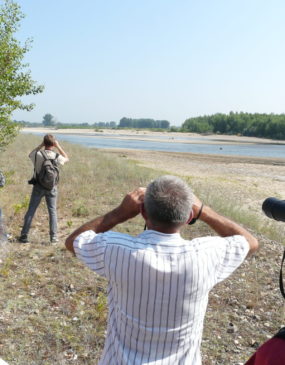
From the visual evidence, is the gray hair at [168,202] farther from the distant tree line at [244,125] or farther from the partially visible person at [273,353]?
the distant tree line at [244,125]

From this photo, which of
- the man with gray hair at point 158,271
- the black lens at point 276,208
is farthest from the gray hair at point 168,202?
the black lens at point 276,208

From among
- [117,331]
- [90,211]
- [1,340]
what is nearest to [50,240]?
[90,211]

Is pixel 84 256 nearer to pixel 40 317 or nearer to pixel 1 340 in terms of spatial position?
pixel 1 340

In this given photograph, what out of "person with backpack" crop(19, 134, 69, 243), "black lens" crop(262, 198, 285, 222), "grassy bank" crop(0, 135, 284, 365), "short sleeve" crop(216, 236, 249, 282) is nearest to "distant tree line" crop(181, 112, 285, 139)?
"grassy bank" crop(0, 135, 284, 365)

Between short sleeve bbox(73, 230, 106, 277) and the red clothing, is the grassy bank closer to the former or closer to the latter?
short sleeve bbox(73, 230, 106, 277)

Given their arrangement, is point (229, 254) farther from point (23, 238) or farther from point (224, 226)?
point (23, 238)

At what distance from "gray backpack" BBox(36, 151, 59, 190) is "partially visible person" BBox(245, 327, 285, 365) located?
5218 millimetres

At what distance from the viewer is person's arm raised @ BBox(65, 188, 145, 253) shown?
71.9 inches

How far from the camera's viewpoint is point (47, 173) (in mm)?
6125

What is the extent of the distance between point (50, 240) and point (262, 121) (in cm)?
12163

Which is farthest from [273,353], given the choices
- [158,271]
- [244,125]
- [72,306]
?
[244,125]

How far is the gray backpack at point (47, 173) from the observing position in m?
6.11

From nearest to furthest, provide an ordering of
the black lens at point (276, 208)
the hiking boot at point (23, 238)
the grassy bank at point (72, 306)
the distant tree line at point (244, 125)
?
1. the black lens at point (276, 208)
2. the grassy bank at point (72, 306)
3. the hiking boot at point (23, 238)
4. the distant tree line at point (244, 125)

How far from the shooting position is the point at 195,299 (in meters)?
1.76
